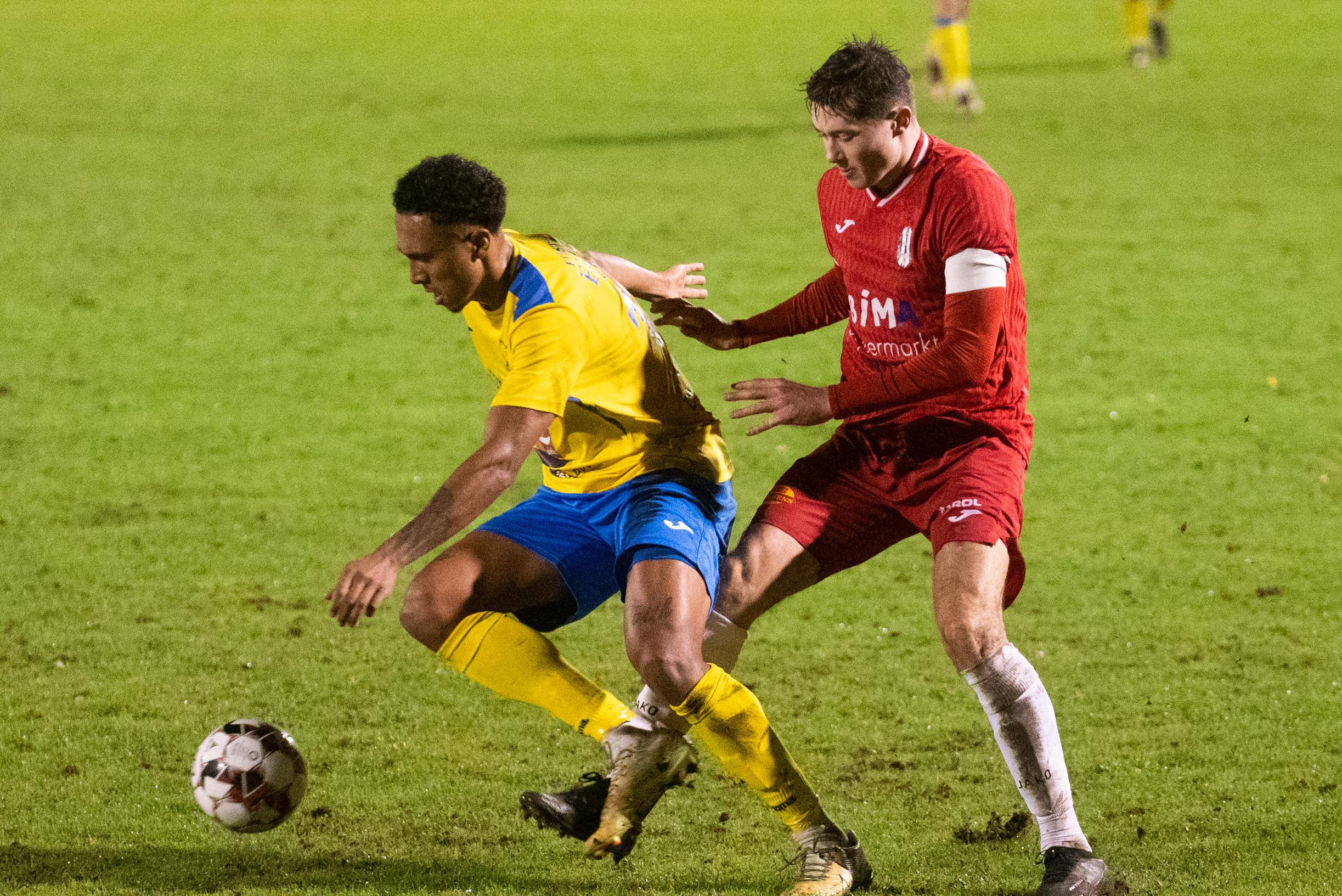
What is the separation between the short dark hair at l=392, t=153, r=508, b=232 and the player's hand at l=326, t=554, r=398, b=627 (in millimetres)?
985

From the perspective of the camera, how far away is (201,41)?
22.1m

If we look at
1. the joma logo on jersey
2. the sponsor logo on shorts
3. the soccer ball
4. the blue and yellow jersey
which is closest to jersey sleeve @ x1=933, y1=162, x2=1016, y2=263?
the joma logo on jersey

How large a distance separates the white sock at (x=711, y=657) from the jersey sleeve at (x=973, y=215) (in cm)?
120

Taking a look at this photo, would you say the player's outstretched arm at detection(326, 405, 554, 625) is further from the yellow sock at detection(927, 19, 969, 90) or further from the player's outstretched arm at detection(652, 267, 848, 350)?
the yellow sock at detection(927, 19, 969, 90)

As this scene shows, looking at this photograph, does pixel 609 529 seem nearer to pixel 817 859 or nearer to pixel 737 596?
pixel 737 596

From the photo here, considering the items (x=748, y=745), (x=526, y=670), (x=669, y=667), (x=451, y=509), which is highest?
(x=451, y=509)

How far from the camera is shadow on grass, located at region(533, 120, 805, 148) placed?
16.4 metres

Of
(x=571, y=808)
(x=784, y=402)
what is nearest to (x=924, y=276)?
(x=784, y=402)

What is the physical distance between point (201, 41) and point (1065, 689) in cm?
1918

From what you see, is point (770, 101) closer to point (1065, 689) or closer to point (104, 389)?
point (104, 389)

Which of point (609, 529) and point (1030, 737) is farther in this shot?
point (609, 529)

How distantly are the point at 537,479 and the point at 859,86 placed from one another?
3.91 meters

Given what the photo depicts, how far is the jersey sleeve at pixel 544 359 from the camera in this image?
4.28 meters

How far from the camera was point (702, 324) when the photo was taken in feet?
17.3
